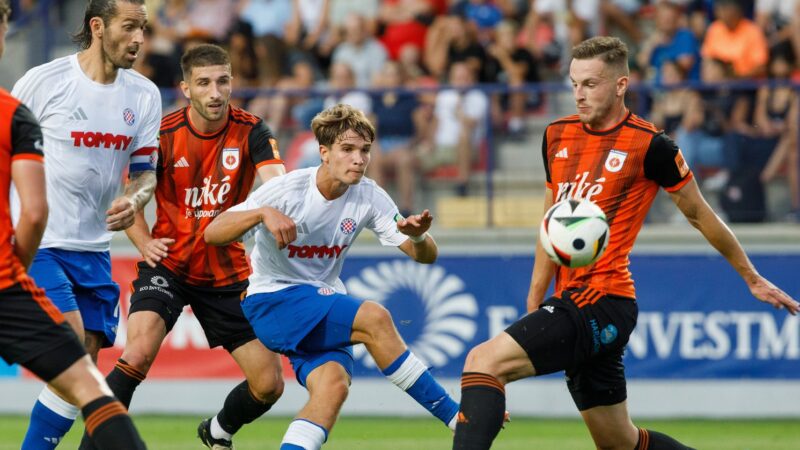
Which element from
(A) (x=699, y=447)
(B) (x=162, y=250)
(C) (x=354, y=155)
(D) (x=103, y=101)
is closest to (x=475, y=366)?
(C) (x=354, y=155)

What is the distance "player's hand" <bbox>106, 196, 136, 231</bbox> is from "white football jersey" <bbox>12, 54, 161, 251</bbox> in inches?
16.8

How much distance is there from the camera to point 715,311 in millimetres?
12234

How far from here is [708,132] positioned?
40.4 feet

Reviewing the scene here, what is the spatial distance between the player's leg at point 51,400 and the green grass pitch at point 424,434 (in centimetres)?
259

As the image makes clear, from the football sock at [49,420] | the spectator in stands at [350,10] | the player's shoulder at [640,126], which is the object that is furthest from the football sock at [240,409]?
the spectator in stands at [350,10]

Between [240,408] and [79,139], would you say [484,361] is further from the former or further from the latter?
[79,139]

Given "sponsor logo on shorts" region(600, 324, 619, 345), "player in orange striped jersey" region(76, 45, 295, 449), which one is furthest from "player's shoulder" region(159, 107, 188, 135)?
"sponsor logo on shorts" region(600, 324, 619, 345)

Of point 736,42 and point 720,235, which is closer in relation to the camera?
point 720,235

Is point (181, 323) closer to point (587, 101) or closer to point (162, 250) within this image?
point (162, 250)

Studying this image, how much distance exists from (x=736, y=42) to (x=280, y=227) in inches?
328

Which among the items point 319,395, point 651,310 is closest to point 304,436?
point 319,395

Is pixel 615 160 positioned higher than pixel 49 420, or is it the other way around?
pixel 615 160

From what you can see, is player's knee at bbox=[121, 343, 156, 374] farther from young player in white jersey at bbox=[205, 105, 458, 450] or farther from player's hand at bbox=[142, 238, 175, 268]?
young player in white jersey at bbox=[205, 105, 458, 450]

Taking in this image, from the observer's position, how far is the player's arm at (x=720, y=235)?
21.6 ft
